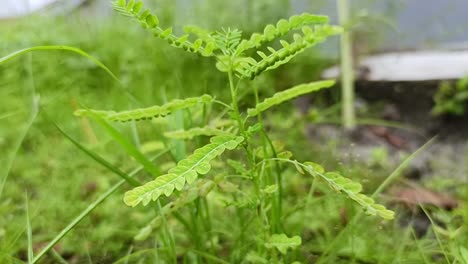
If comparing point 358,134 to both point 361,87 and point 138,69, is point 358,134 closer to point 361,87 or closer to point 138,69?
point 361,87

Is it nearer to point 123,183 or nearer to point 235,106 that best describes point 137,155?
point 123,183

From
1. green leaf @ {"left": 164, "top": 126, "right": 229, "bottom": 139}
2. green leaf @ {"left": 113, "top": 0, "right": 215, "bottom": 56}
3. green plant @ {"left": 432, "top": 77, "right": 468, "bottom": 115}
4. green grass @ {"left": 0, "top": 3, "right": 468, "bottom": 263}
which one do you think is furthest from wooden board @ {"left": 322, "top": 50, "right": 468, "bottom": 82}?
green leaf @ {"left": 113, "top": 0, "right": 215, "bottom": 56}

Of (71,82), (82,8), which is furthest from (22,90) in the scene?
(82,8)

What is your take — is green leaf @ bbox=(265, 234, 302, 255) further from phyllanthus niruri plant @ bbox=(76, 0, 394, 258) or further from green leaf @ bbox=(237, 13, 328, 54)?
green leaf @ bbox=(237, 13, 328, 54)

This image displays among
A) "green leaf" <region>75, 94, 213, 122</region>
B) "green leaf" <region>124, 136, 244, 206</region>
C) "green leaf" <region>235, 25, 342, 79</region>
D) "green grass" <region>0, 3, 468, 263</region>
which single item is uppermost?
"green leaf" <region>235, 25, 342, 79</region>

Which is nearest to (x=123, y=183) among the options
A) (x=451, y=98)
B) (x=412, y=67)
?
(x=451, y=98)
